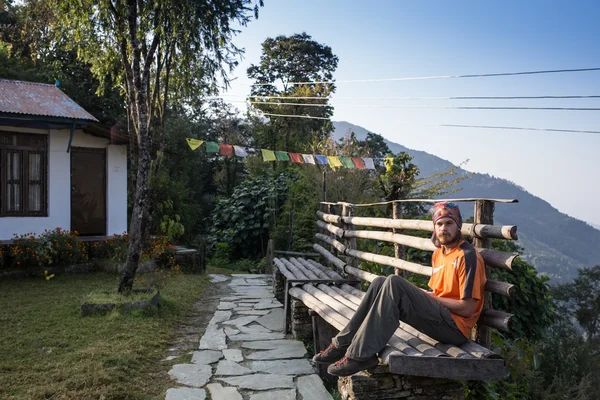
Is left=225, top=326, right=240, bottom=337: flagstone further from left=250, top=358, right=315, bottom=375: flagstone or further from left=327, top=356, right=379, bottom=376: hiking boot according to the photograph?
left=327, top=356, right=379, bottom=376: hiking boot

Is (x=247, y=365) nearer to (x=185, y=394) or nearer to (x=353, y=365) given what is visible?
(x=185, y=394)

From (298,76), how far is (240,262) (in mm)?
15385

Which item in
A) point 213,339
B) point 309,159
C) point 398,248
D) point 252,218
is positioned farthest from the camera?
point 252,218

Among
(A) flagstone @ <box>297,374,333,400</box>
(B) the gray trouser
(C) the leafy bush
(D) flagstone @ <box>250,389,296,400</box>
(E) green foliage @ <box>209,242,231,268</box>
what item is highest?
(B) the gray trouser

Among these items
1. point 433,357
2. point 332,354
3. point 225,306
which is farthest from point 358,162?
point 433,357

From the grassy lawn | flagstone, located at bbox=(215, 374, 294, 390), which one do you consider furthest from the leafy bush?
flagstone, located at bbox=(215, 374, 294, 390)

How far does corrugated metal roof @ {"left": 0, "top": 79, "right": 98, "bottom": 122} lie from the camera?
29.7ft

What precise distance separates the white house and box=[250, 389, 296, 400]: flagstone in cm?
744

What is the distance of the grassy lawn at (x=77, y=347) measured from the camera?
3752 millimetres

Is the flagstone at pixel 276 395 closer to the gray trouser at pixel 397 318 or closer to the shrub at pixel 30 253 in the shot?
the gray trouser at pixel 397 318

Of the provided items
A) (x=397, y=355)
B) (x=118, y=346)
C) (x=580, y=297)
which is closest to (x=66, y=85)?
(x=118, y=346)

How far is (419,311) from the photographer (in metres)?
3.18

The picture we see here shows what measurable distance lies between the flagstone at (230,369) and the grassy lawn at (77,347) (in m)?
0.47

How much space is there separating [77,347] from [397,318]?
10.8 feet
